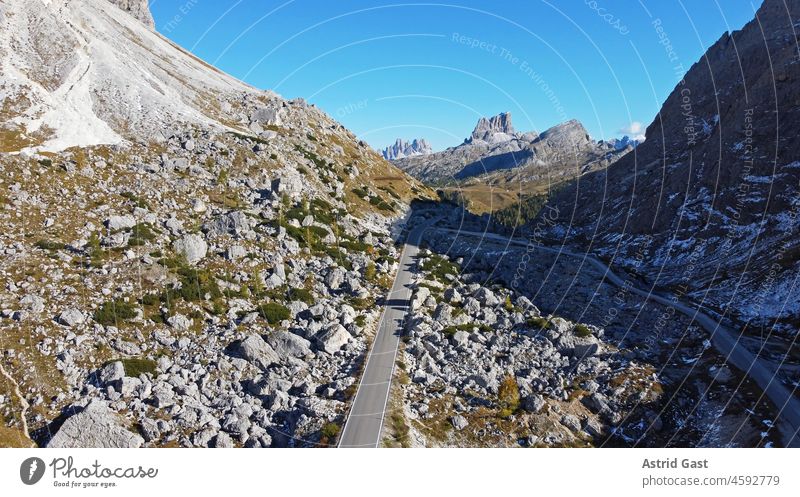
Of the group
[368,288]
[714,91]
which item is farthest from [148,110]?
[714,91]

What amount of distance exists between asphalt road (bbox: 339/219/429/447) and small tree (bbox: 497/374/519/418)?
10.5 metres

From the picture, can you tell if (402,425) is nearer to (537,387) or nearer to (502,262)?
(537,387)

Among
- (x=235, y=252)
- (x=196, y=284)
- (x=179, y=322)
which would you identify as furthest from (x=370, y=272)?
(x=179, y=322)

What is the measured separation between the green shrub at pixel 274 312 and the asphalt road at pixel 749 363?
47.0 meters

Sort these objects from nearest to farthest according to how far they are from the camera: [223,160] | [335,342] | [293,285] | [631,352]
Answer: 1. [335,342]
2. [631,352]
3. [293,285]
4. [223,160]

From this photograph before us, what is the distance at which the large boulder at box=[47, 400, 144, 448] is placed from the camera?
3347 centimetres

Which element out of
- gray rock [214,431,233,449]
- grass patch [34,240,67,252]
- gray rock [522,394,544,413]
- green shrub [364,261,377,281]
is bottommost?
gray rock [214,431,233,449]

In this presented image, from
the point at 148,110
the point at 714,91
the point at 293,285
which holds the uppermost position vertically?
the point at 714,91

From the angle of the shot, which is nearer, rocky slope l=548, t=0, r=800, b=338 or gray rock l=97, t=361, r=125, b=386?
gray rock l=97, t=361, r=125, b=386

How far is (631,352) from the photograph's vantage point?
55531 millimetres

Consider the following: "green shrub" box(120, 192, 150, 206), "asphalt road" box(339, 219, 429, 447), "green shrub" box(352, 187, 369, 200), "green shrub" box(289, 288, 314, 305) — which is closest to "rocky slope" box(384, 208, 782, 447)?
"asphalt road" box(339, 219, 429, 447)

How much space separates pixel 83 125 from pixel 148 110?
42.2 feet

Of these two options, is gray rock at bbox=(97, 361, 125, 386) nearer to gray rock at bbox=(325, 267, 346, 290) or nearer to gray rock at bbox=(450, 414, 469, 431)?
gray rock at bbox=(450, 414, 469, 431)

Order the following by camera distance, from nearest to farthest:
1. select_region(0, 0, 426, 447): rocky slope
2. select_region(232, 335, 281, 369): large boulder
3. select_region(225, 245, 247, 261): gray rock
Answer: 1. select_region(0, 0, 426, 447): rocky slope
2. select_region(232, 335, 281, 369): large boulder
3. select_region(225, 245, 247, 261): gray rock
